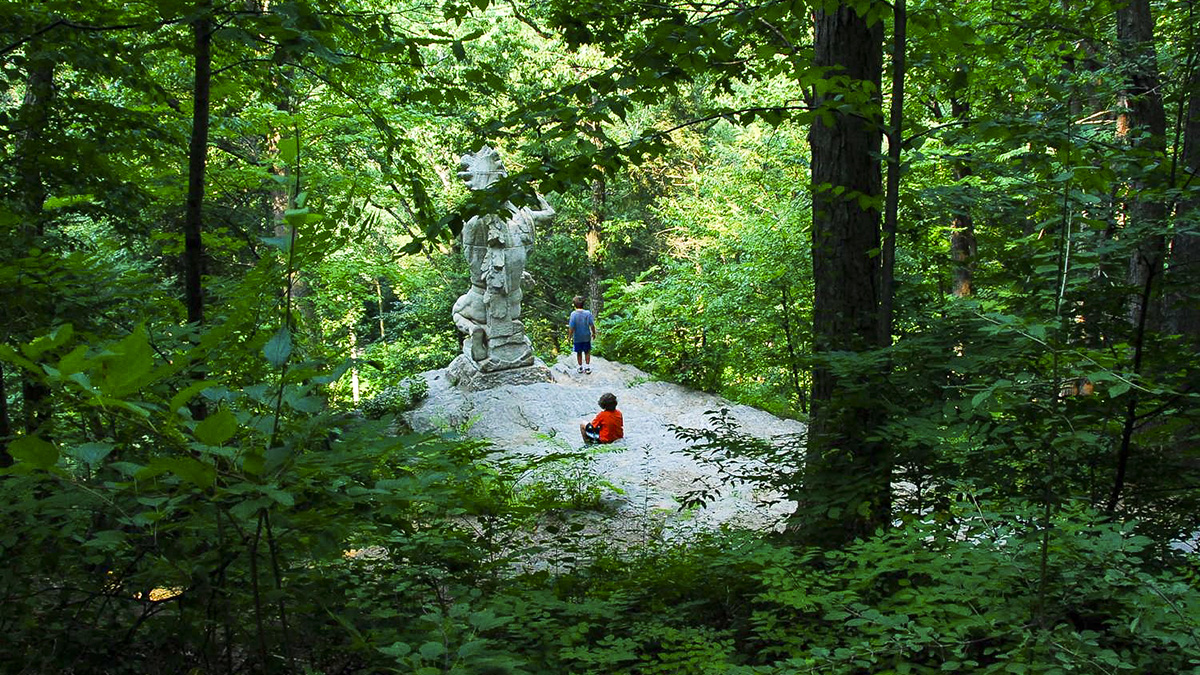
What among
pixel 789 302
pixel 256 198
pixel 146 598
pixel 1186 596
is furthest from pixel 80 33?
pixel 256 198

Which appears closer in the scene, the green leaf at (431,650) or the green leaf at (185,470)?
the green leaf at (185,470)

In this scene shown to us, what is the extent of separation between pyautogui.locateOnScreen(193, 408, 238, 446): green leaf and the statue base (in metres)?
12.6

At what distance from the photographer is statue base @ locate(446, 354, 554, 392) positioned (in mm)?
13875

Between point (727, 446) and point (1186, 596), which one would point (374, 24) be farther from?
point (1186, 596)

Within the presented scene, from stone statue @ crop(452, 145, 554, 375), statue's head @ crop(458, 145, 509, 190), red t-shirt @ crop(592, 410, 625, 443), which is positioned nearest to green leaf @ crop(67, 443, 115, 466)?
red t-shirt @ crop(592, 410, 625, 443)

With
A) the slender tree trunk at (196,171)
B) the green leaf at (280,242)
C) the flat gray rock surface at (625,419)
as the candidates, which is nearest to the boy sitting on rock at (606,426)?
the flat gray rock surface at (625,419)

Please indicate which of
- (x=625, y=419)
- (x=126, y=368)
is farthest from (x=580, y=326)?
(x=126, y=368)

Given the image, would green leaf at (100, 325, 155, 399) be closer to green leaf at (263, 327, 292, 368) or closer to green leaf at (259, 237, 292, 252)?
green leaf at (263, 327, 292, 368)

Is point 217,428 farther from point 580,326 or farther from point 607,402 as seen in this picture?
point 580,326

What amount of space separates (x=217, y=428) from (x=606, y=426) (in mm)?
9197

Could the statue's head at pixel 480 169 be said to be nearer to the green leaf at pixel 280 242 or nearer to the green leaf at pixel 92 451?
the green leaf at pixel 280 242

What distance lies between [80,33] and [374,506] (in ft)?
9.53

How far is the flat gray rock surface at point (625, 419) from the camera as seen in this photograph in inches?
335

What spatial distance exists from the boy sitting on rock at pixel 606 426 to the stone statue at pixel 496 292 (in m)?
3.87
